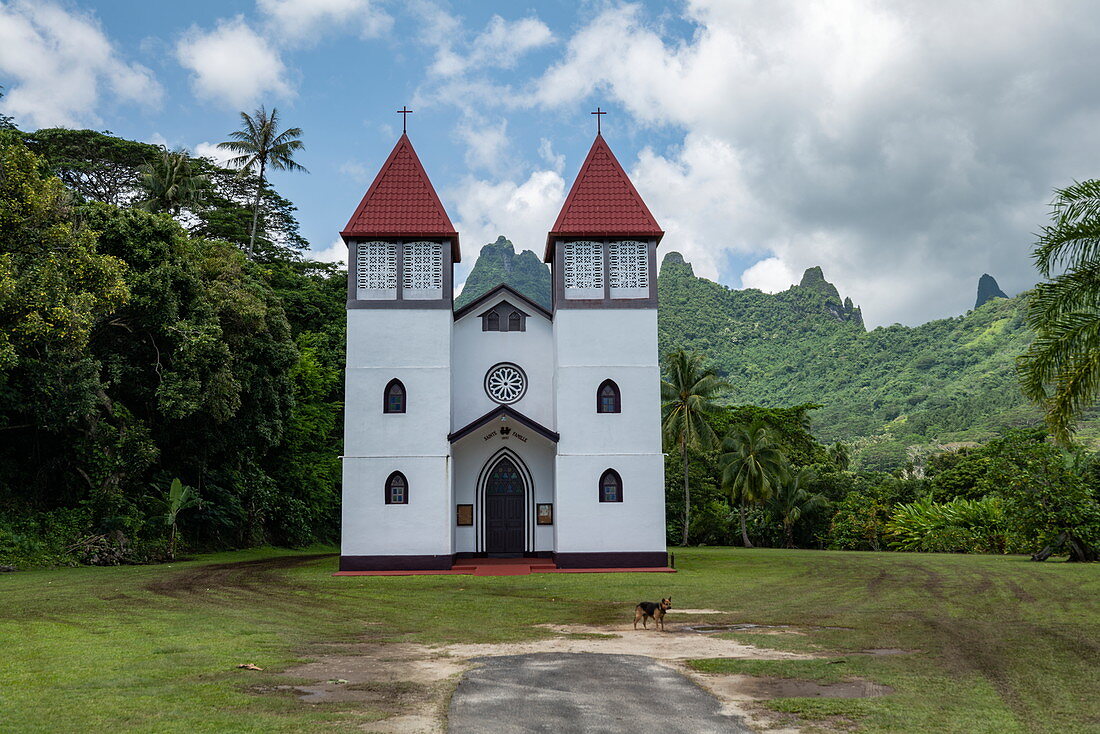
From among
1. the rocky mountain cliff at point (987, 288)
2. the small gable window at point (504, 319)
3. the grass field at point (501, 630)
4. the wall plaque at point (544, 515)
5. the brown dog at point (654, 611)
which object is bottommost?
the grass field at point (501, 630)

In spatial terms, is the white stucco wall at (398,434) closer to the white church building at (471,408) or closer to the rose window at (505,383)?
the white church building at (471,408)

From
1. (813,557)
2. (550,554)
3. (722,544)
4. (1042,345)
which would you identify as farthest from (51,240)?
(722,544)

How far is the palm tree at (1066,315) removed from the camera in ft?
37.4

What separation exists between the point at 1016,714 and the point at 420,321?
1749 centimetres

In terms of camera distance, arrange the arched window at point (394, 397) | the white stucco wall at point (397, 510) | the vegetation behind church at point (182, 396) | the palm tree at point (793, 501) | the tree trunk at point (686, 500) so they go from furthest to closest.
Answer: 1. the palm tree at point (793, 501)
2. the tree trunk at point (686, 500)
3. the arched window at point (394, 397)
4. the white stucco wall at point (397, 510)
5. the vegetation behind church at point (182, 396)

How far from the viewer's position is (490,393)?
79.0 feet

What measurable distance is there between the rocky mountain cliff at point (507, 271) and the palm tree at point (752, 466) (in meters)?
81.0

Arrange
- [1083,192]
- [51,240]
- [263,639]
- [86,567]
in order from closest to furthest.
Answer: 1. [263,639]
2. [1083,192]
3. [51,240]
4. [86,567]

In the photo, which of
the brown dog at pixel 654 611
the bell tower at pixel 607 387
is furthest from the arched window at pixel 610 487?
the brown dog at pixel 654 611

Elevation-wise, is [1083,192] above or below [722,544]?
above

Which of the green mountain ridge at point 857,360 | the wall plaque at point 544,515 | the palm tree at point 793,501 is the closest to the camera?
the wall plaque at point 544,515

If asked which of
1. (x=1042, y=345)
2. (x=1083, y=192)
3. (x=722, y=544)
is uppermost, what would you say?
(x=1083, y=192)

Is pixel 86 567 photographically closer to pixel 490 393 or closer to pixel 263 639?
pixel 490 393

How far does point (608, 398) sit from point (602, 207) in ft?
16.6
